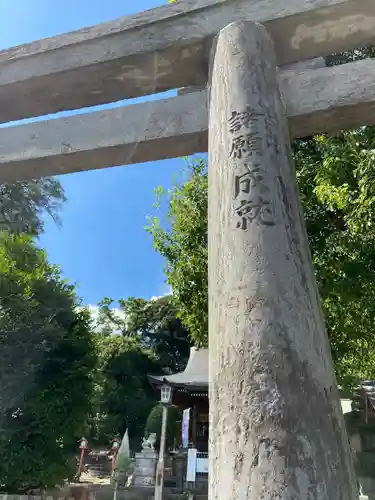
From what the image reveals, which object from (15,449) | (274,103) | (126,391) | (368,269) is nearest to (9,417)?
(15,449)

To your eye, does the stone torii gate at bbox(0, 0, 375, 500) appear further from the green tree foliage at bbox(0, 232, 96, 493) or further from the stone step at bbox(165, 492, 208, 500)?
the stone step at bbox(165, 492, 208, 500)

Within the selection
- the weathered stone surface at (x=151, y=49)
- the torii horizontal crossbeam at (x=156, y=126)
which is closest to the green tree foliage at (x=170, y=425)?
the torii horizontal crossbeam at (x=156, y=126)

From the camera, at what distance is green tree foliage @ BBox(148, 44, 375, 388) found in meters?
5.29

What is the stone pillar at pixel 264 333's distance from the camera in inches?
50.6

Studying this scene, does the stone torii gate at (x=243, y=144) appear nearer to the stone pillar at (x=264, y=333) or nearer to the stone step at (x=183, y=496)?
the stone pillar at (x=264, y=333)

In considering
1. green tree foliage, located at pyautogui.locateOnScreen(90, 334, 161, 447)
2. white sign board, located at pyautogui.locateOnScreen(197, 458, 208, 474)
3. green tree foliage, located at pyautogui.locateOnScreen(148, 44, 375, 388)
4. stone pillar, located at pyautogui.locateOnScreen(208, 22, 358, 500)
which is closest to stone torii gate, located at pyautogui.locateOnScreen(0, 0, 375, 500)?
stone pillar, located at pyautogui.locateOnScreen(208, 22, 358, 500)

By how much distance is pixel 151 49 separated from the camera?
268 centimetres

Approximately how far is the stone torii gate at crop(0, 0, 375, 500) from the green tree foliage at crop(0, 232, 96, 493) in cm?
709

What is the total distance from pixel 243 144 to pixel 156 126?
891 millimetres

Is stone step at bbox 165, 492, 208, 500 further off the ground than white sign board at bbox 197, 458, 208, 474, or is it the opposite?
white sign board at bbox 197, 458, 208, 474

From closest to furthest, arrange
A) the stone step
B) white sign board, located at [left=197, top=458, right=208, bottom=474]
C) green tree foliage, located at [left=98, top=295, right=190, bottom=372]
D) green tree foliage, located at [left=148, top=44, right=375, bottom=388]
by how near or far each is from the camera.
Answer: green tree foliage, located at [left=148, top=44, right=375, bottom=388] < white sign board, located at [left=197, top=458, right=208, bottom=474] < the stone step < green tree foliage, located at [left=98, top=295, right=190, bottom=372]

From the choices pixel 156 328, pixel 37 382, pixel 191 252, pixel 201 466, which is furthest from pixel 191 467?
pixel 156 328

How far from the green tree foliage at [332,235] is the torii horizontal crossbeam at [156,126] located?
2.21 metres

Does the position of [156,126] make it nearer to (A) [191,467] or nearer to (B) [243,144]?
A: (B) [243,144]
